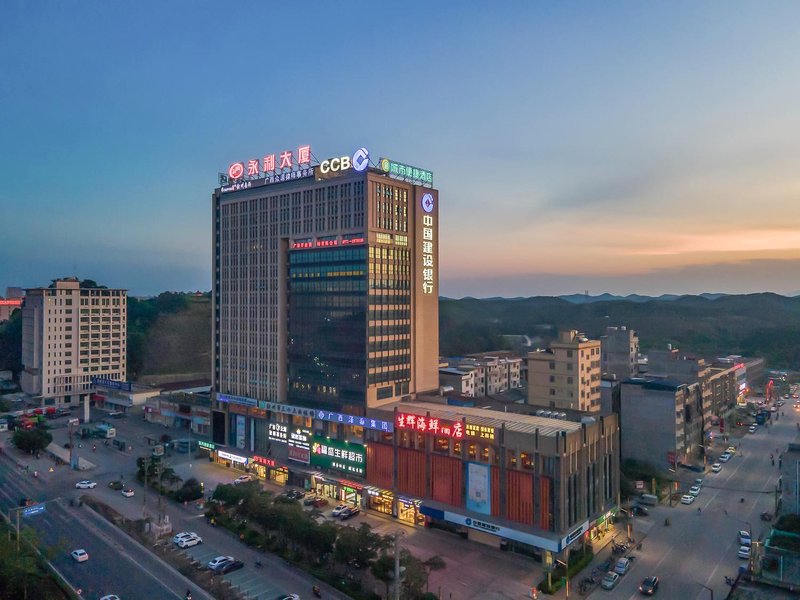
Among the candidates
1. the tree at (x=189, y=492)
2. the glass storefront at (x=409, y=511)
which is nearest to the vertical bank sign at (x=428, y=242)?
the glass storefront at (x=409, y=511)

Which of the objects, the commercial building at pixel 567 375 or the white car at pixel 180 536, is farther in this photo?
the commercial building at pixel 567 375

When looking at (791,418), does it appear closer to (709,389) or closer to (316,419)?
(709,389)

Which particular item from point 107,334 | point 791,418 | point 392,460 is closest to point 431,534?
point 392,460

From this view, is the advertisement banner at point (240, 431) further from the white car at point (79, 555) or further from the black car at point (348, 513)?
the white car at point (79, 555)

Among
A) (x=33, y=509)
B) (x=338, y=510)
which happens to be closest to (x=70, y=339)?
(x=33, y=509)

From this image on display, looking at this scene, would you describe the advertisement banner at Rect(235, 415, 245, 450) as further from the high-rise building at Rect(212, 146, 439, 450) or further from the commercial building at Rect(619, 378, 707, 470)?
the commercial building at Rect(619, 378, 707, 470)

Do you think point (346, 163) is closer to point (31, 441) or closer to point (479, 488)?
point (479, 488)
